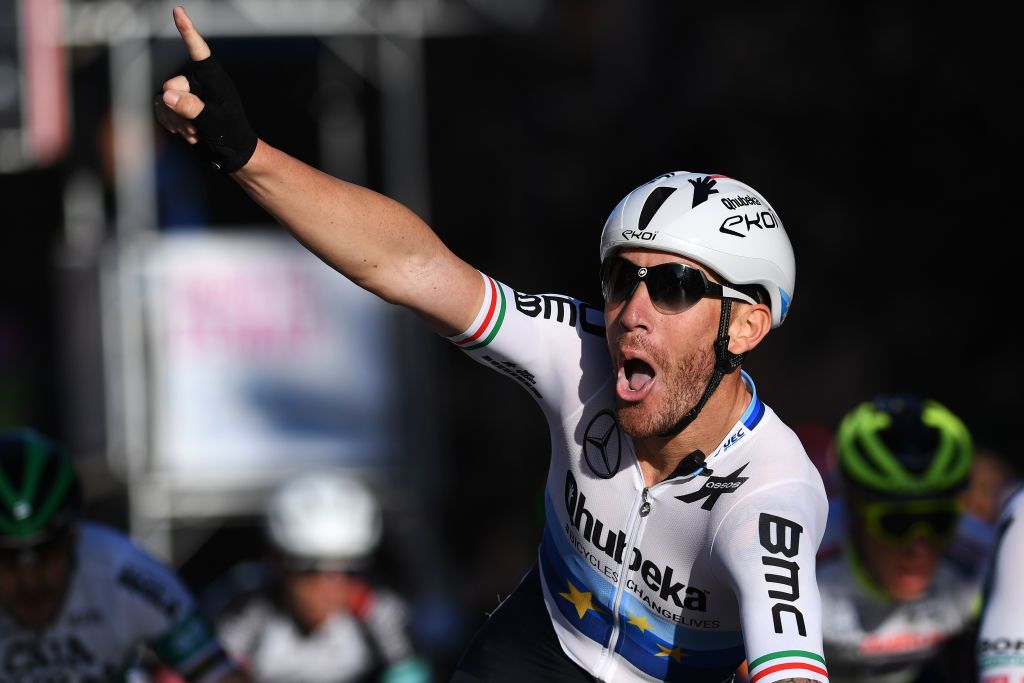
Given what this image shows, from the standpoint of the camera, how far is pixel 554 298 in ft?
15.3

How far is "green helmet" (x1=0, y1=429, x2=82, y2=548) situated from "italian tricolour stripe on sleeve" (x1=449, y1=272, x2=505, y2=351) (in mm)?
2100

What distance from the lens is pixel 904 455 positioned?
257 inches

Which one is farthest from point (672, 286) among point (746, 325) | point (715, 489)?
point (715, 489)

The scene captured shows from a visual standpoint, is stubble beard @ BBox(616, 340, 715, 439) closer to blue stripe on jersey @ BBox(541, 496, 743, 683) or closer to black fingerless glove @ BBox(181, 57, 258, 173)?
blue stripe on jersey @ BBox(541, 496, 743, 683)

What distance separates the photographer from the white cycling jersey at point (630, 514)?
4.15 m

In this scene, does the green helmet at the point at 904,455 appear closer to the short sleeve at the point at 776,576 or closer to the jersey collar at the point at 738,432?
the jersey collar at the point at 738,432

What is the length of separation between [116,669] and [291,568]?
286 centimetres

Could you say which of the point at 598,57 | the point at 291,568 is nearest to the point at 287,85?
the point at 598,57

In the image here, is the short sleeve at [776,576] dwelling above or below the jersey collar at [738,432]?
below

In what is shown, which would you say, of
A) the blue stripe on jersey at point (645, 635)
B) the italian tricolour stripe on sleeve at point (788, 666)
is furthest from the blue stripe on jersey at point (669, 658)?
the italian tricolour stripe on sleeve at point (788, 666)

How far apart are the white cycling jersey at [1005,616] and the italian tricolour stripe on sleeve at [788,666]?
0.79 meters

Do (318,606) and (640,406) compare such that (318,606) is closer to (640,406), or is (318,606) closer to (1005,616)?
(640,406)

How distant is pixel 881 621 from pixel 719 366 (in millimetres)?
2720

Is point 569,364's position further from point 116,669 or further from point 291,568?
point 291,568
